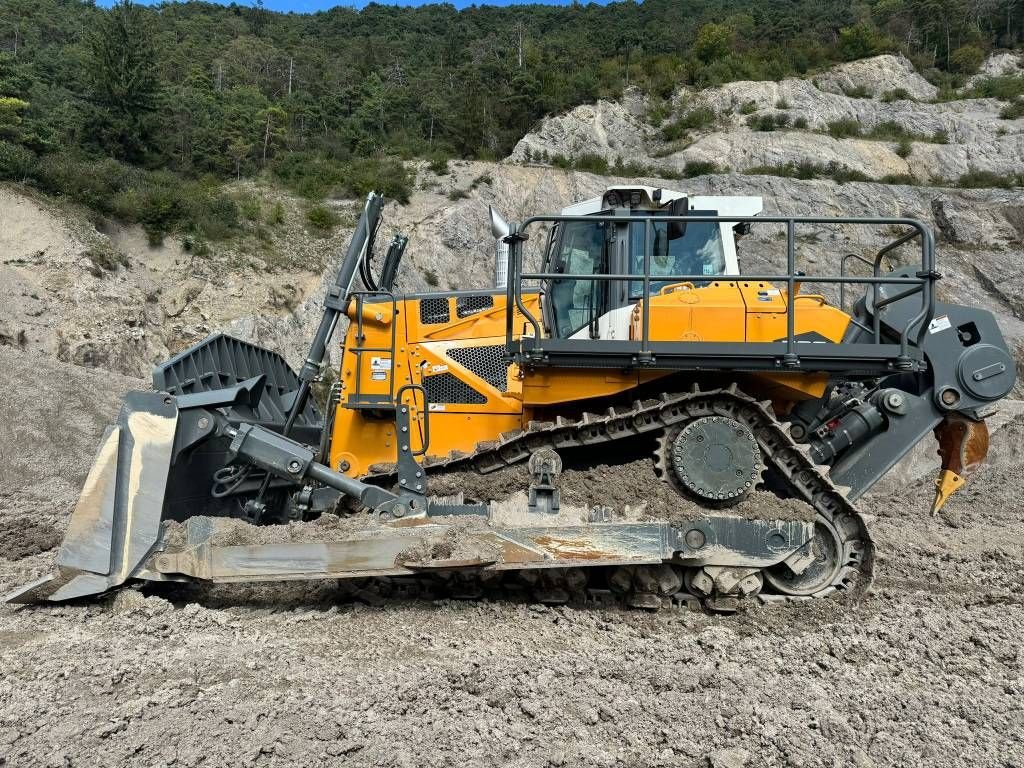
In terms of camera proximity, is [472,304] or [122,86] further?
[122,86]

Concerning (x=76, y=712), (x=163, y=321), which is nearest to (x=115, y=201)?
(x=163, y=321)

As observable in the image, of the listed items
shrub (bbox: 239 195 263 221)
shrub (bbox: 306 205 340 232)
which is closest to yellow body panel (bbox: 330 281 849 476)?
shrub (bbox: 239 195 263 221)

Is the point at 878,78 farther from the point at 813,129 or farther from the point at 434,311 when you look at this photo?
the point at 434,311

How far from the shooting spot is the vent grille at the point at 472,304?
620 cm

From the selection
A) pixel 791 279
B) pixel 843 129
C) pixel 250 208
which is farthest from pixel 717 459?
pixel 843 129

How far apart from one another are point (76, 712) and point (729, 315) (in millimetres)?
4120

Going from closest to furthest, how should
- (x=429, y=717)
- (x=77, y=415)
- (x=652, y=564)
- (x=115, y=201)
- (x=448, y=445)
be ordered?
(x=429, y=717)
(x=652, y=564)
(x=448, y=445)
(x=77, y=415)
(x=115, y=201)

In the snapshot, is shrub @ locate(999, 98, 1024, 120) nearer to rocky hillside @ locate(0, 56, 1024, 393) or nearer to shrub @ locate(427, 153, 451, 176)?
rocky hillside @ locate(0, 56, 1024, 393)

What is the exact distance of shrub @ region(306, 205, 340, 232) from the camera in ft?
79.6

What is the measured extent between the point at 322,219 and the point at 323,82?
20.4 metres

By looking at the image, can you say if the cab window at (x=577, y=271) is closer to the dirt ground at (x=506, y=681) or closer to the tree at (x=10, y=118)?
the dirt ground at (x=506, y=681)

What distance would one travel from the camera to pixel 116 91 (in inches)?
992

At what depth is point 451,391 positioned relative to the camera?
578 centimetres

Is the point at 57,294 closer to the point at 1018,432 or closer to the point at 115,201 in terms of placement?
the point at 115,201
